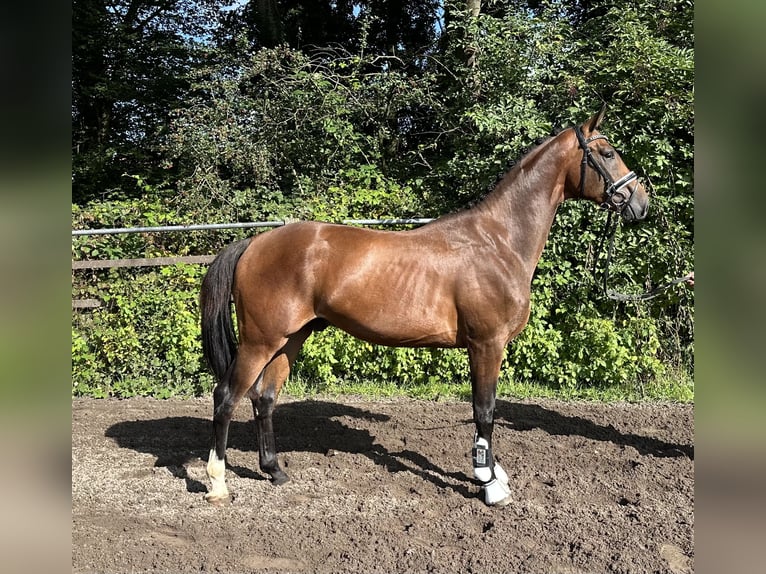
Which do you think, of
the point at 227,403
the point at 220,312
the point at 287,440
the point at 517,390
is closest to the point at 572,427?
the point at 517,390

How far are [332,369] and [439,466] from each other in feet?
8.37

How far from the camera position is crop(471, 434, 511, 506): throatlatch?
3275 millimetres

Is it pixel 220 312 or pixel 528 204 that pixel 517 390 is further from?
pixel 220 312

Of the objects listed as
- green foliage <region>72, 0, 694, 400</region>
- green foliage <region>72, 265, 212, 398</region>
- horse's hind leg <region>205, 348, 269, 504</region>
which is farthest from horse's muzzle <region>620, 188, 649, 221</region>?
green foliage <region>72, 265, 212, 398</region>

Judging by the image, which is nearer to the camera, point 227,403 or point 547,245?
point 227,403

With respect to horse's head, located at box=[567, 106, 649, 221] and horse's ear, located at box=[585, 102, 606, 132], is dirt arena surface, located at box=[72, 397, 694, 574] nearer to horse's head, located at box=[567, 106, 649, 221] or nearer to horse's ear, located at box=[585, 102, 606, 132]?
horse's head, located at box=[567, 106, 649, 221]

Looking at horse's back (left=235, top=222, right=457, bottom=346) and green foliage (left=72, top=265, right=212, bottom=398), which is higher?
horse's back (left=235, top=222, right=457, bottom=346)

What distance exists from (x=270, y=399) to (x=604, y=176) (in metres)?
2.72

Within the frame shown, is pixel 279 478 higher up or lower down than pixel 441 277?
lower down

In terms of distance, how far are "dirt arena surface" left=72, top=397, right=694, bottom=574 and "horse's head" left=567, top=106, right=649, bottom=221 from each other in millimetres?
1862

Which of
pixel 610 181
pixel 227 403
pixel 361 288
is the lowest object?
pixel 227 403

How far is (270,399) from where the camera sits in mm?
3801

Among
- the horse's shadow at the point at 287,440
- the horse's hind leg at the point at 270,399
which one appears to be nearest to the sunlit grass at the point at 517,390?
the horse's shadow at the point at 287,440

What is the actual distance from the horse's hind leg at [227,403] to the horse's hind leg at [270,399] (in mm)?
333
